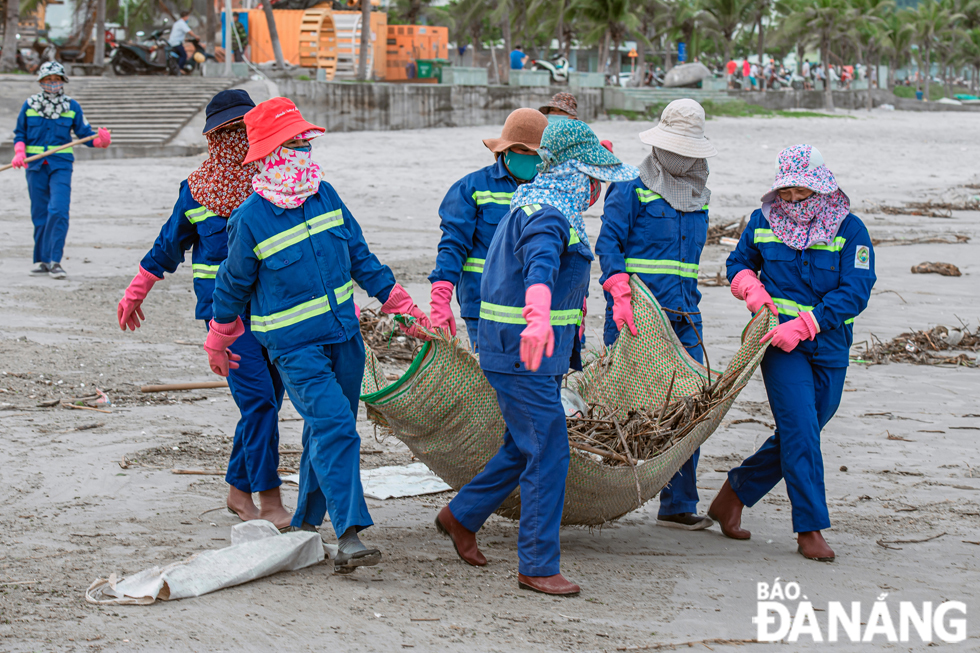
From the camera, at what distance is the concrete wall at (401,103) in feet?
84.4

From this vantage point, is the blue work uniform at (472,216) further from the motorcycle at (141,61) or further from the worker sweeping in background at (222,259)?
the motorcycle at (141,61)

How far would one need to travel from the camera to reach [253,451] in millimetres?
4191

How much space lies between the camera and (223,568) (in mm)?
3447

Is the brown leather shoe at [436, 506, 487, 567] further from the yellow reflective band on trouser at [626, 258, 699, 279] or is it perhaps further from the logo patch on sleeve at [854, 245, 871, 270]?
the logo patch on sleeve at [854, 245, 871, 270]

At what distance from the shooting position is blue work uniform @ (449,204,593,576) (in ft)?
11.5

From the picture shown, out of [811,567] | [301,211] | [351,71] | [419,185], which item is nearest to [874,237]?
[419,185]

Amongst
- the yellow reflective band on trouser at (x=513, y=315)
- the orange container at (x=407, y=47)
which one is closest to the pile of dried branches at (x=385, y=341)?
the yellow reflective band on trouser at (x=513, y=315)

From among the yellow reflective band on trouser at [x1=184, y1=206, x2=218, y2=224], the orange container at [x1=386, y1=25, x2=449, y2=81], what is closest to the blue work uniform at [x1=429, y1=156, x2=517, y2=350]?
the yellow reflective band on trouser at [x1=184, y1=206, x2=218, y2=224]

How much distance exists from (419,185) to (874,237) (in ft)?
24.6

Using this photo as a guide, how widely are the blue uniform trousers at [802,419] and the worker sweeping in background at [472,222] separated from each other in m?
1.30

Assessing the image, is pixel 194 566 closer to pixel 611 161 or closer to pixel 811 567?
pixel 611 161

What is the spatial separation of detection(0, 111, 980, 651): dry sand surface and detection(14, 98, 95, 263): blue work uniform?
1.31ft

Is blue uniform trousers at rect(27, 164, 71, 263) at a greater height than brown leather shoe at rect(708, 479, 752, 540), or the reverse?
blue uniform trousers at rect(27, 164, 71, 263)

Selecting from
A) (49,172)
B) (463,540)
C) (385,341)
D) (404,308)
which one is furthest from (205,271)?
(49,172)
